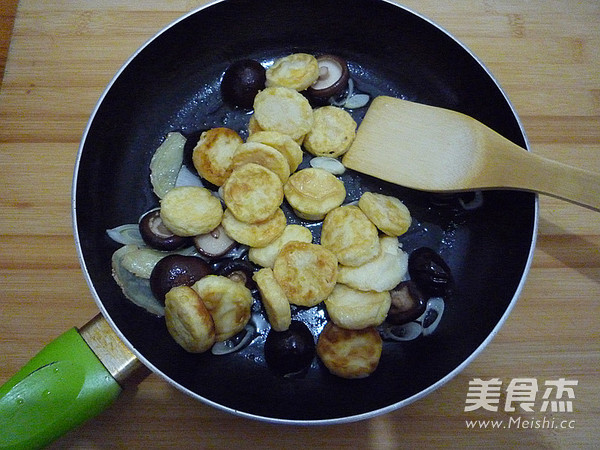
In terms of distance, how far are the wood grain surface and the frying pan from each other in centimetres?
15

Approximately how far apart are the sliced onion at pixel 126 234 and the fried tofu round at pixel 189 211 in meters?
0.14

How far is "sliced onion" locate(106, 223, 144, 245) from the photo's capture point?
1428 mm

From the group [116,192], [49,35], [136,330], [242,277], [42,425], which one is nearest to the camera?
[42,425]

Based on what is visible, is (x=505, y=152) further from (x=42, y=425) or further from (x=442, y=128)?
(x=42, y=425)

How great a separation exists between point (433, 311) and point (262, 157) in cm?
73

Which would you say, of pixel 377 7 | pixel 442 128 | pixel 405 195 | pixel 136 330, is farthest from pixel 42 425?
pixel 377 7

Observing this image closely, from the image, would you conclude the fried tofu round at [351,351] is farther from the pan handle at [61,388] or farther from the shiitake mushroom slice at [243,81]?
the shiitake mushroom slice at [243,81]

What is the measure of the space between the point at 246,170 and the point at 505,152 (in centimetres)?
77

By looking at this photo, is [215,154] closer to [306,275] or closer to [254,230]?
[254,230]

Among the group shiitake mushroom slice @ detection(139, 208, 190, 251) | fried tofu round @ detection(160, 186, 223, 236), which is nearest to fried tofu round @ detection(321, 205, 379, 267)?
fried tofu round @ detection(160, 186, 223, 236)

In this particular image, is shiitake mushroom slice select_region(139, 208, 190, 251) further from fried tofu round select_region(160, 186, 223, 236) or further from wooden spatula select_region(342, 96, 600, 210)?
wooden spatula select_region(342, 96, 600, 210)

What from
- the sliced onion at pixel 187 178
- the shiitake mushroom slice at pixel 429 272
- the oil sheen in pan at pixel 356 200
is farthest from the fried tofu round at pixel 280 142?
the shiitake mushroom slice at pixel 429 272

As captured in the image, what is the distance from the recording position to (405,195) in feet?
5.07

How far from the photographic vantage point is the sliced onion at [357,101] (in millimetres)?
1641
